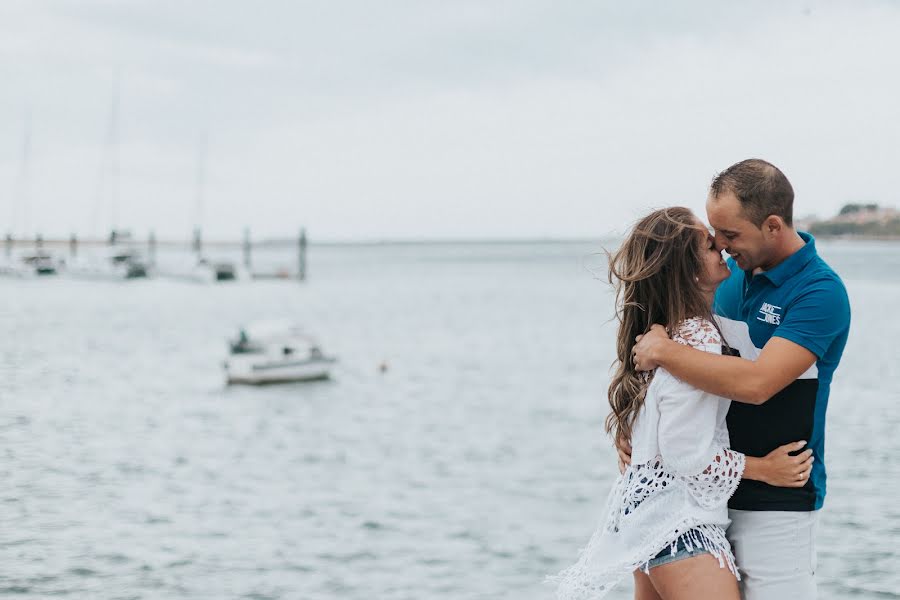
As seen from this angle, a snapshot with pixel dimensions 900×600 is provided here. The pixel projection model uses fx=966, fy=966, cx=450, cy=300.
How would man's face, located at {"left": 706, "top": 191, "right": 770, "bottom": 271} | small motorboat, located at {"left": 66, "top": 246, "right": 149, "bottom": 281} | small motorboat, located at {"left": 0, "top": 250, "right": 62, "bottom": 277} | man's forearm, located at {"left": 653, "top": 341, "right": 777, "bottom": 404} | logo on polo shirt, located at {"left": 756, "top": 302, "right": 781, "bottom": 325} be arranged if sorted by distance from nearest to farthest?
man's forearm, located at {"left": 653, "top": 341, "right": 777, "bottom": 404} → man's face, located at {"left": 706, "top": 191, "right": 770, "bottom": 271} → logo on polo shirt, located at {"left": 756, "top": 302, "right": 781, "bottom": 325} → small motorboat, located at {"left": 66, "top": 246, "right": 149, "bottom": 281} → small motorboat, located at {"left": 0, "top": 250, "right": 62, "bottom": 277}

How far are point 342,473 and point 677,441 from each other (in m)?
15.5

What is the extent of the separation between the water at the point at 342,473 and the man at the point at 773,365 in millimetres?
511

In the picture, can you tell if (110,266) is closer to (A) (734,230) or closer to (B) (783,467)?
(A) (734,230)

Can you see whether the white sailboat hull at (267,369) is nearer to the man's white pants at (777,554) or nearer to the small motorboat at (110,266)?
the man's white pants at (777,554)

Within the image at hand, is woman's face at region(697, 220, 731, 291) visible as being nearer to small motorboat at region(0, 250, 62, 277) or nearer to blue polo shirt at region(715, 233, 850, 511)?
blue polo shirt at region(715, 233, 850, 511)

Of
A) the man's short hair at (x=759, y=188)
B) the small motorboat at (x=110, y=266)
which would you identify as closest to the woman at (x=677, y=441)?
Answer: the man's short hair at (x=759, y=188)

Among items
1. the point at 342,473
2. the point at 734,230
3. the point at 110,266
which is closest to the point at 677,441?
the point at 734,230

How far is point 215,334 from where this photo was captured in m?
47.2

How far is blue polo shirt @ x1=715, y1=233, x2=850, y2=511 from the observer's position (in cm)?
287

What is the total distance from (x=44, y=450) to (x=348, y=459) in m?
6.17

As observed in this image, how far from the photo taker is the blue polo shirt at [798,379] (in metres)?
2.87

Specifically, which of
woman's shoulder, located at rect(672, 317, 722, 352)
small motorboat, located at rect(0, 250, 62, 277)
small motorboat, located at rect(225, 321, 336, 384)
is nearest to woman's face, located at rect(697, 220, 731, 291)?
woman's shoulder, located at rect(672, 317, 722, 352)

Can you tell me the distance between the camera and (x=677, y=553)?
2.93m

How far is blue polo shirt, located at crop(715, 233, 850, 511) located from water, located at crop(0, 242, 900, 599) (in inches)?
25.0
